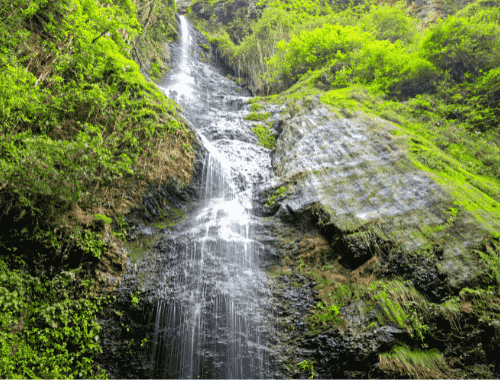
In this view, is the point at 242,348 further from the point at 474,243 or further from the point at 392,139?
the point at 392,139

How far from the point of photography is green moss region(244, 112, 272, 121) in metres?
15.9

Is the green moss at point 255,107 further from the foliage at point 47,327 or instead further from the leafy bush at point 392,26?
the foliage at point 47,327

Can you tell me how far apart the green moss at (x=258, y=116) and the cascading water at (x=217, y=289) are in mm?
4461

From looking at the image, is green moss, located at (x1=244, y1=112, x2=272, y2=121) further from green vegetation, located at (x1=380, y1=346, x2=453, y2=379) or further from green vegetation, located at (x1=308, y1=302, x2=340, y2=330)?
green vegetation, located at (x1=380, y1=346, x2=453, y2=379)

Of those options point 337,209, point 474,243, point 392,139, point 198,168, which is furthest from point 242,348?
point 392,139

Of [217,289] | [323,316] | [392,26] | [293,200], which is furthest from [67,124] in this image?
[392,26]

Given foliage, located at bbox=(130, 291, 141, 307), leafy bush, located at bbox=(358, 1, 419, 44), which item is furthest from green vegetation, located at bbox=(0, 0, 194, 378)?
leafy bush, located at bbox=(358, 1, 419, 44)

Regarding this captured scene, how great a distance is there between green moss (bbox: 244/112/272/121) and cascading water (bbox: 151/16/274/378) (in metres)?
4.46

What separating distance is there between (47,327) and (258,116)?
14.0 m

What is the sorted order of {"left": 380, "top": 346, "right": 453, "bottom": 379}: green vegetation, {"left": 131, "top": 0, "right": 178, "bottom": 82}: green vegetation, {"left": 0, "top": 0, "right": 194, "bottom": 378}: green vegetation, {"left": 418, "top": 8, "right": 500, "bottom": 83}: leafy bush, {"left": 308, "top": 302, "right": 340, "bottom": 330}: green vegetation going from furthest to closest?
{"left": 131, "top": 0, "right": 178, "bottom": 82}: green vegetation < {"left": 418, "top": 8, "right": 500, "bottom": 83}: leafy bush < {"left": 308, "top": 302, "right": 340, "bottom": 330}: green vegetation < {"left": 0, "top": 0, "right": 194, "bottom": 378}: green vegetation < {"left": 380, "top": 346, "right": 453, "bottom": 379}: green vegetation

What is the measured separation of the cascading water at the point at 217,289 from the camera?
6.02 m

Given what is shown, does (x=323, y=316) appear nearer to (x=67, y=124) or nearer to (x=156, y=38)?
(x=67, y=124)

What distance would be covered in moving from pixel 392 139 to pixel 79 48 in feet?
35.6

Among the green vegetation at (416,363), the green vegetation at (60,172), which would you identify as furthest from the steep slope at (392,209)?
the green vegetation at (60,172)
